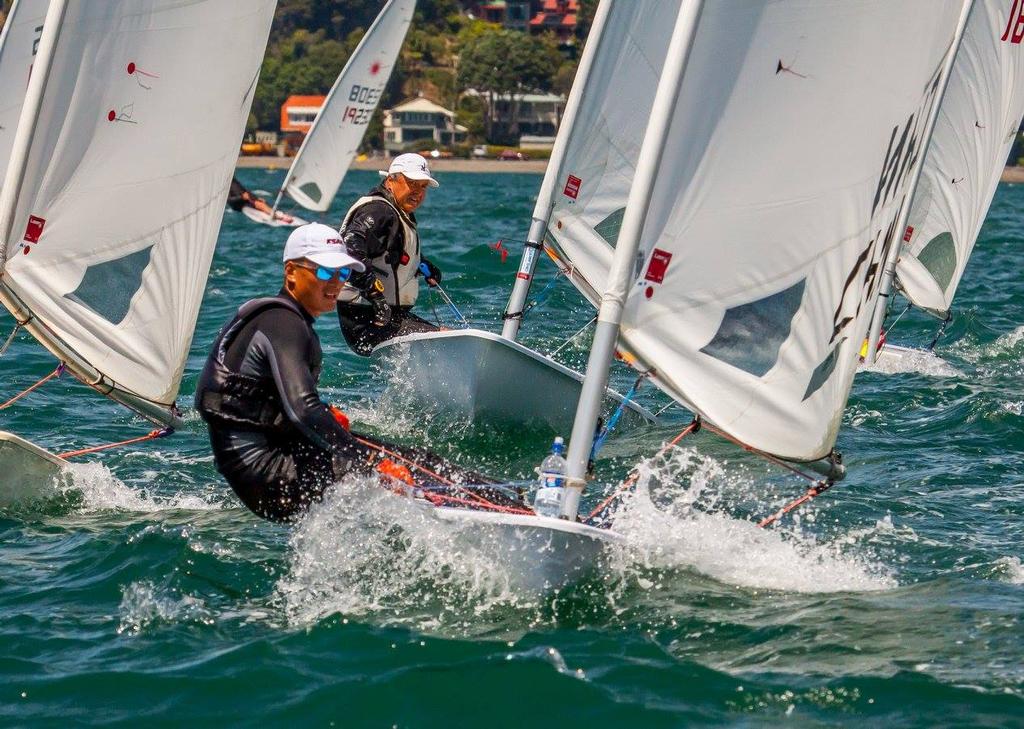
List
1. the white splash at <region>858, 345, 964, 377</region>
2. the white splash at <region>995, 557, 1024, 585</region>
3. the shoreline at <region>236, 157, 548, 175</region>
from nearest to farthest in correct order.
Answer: the white splash at <region>995, 557, 1024, 585</region>, the white splash at <region>858, 345, 964, 377</region>, the shoreline at <region>236, 157, 548, 175</region>

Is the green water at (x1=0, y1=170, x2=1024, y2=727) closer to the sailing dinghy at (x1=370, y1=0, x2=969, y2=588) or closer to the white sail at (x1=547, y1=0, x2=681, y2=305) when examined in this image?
the sailing dinghy at (x1=370, y1=0, x2=969, y2=588)

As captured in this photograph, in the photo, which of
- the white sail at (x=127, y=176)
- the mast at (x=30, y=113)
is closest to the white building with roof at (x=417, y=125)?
the white sail at (x=127, y=176)

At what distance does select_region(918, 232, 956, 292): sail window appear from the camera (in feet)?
41.6

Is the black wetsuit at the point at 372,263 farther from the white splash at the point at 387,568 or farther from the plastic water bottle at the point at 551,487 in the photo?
the plastic water bottle at the point at 551,487

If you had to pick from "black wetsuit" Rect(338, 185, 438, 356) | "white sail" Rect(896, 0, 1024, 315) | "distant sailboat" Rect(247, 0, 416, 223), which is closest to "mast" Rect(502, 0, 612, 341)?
"black wetsuit" Rect(338, 185, 438, 356)

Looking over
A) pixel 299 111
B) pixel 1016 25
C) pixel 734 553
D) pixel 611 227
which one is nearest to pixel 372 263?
pixel 611 227

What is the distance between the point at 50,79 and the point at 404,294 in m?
2.81

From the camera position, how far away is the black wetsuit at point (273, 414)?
521cm

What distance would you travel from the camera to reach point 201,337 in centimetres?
1212

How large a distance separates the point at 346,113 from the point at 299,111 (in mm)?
68539

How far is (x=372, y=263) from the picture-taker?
28.5ft

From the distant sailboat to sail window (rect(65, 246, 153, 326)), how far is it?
1388 cm

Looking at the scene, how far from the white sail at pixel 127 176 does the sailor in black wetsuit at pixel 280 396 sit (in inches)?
69.1

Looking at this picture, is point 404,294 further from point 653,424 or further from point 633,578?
point 633,578
